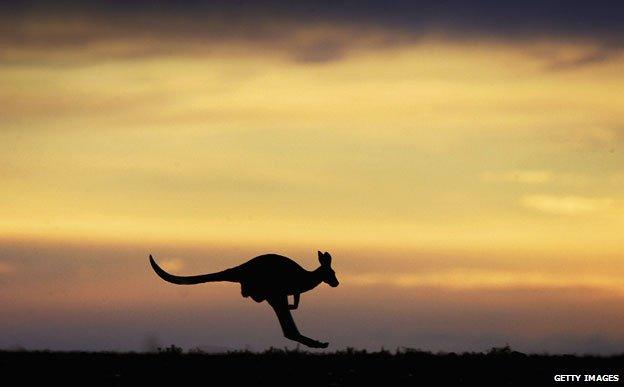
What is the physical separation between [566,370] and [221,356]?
26.8 ft

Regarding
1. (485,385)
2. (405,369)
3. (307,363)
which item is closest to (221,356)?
(307,363)

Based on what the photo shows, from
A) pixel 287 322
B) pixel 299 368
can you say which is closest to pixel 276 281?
pixel 287 322

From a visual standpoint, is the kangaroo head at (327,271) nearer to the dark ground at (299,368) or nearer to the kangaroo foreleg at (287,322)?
the kangaroo foreleg at (287,322)

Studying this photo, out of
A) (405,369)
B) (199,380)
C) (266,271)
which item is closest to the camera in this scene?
(199,380)

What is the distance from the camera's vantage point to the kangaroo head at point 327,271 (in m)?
33.3

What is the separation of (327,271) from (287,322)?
199 cm

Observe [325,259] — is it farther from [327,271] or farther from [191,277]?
[191,277]

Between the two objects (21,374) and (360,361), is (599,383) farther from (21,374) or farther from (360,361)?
(21,374)

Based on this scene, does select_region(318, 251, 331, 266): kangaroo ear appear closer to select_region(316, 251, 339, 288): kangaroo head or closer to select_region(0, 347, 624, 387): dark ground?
select_region(316, 251, 339, 288): kangaroo head

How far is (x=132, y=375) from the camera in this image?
84.6 ft

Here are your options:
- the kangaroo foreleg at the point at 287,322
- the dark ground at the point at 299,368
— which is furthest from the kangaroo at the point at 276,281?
the dark ground at the point at 299,368

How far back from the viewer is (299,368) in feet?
87.4

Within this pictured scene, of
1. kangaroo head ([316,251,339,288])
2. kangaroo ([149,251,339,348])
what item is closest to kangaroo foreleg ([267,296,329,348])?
kangaroo ([149,251,339,348])

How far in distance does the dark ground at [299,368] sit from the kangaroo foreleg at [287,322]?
81.5 inches
